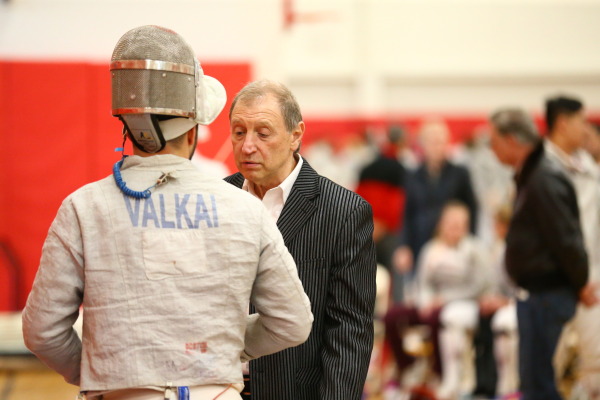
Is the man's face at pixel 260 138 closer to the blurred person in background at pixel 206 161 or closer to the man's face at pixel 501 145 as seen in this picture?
the man's face at pixel 501 145

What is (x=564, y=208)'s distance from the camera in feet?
15.4

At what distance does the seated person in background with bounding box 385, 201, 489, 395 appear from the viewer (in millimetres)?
6805

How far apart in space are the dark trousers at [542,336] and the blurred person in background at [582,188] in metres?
0.24

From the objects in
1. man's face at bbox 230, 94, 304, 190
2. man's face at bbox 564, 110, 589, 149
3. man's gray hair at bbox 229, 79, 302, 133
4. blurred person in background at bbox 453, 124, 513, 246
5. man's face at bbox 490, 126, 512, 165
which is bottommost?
blurred person in background at bbox 453, 124, 513, 246

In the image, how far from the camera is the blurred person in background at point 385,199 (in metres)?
8.02

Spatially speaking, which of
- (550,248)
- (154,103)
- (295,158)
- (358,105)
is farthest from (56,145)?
(358,105)

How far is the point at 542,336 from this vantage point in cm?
476

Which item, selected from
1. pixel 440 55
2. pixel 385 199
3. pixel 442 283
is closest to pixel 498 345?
pixel 442 283

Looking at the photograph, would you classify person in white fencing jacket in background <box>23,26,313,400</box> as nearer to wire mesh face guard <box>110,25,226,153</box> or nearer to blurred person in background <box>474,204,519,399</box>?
wire mesh face guard <box>110,25,226,153</box>

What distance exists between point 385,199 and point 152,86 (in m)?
6.23

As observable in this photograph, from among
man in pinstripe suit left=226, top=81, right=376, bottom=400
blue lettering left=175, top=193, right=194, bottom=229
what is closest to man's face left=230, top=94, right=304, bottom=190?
man in pinstripe suit left=226, top=81, right=376, bottom=400

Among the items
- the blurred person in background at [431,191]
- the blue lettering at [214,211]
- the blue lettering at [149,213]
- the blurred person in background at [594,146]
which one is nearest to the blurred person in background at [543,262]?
the blurred person in background at [594,146]

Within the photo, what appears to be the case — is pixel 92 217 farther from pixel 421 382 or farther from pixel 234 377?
pixel 421 382

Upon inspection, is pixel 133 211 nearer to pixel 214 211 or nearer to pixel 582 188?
pixel 214 211
